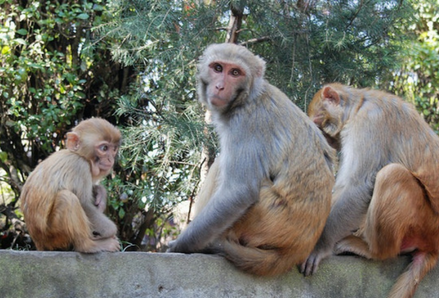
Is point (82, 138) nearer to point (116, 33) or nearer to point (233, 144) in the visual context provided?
point (233, 144)

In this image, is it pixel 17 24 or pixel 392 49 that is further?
pixel 17 24

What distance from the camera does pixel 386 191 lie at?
15.4 ft

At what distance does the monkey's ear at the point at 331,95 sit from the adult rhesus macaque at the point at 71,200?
198cm

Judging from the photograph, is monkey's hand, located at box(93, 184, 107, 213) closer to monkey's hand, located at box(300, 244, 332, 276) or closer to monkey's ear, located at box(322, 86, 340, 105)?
monkey's hand, located at box(300, 244, 332, 276)

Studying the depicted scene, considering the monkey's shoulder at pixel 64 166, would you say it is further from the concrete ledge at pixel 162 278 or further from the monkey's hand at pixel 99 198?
the concrete ledge at pixel 162 278

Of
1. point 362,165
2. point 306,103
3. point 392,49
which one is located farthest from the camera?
point 392,49

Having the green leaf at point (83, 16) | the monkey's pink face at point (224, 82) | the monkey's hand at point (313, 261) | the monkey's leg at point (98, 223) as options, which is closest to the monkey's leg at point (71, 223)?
the monkey's leg at point (98, 223)

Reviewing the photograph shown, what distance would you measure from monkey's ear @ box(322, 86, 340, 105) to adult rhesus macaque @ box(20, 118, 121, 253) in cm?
198

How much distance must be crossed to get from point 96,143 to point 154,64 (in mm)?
3228

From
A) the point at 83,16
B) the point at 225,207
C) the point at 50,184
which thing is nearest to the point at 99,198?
the point at 50,184

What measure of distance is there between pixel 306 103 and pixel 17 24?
12.9 feet

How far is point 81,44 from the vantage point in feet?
27.3

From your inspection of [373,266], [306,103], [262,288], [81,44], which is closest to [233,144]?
[262,288]

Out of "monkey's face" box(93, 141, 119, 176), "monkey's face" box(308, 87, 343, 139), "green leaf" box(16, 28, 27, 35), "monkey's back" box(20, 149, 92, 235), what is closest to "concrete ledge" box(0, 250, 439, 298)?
"monkey's back" box(20, 149, 92, 235)
